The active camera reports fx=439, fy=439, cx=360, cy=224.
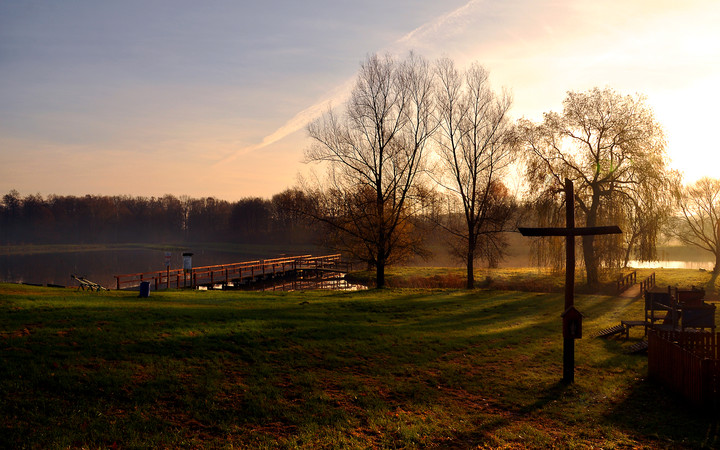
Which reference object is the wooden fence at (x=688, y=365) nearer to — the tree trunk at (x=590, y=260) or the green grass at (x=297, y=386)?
the green grass at (x=297, y=386)

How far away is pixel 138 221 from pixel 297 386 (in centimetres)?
15392

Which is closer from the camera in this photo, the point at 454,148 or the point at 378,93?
the point at 378,93

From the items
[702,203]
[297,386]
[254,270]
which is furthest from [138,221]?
[297,386]

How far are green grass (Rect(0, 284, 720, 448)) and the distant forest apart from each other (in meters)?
91.7

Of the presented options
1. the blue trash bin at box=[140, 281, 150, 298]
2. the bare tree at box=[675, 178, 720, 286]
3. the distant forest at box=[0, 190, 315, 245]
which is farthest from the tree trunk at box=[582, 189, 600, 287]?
the distant forest at box=[0, 190, 315, 245]

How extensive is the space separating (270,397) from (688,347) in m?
9.83

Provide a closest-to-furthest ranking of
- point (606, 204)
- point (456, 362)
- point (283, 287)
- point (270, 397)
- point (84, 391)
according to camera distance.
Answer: point (84, 391) < point (270, 397) < point (456, 362) < point (606, 204) < point (283, 287)

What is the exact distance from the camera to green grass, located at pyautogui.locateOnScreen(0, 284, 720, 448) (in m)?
7.16

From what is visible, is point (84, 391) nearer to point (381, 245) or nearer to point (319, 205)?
point (381, 245)

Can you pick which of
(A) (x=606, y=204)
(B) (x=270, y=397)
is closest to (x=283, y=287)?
(A) (x=606, y=204)

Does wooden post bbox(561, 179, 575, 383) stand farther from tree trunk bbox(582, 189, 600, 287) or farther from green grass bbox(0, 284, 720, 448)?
tree trunk bbox(582, 189, 600, 287)

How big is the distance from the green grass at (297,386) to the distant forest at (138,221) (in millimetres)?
91684

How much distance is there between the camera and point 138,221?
145375 millimetres

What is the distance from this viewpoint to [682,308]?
538 inches
